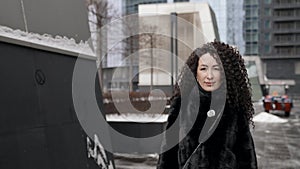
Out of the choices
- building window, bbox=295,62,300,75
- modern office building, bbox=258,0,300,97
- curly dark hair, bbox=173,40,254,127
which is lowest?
curly dark hair, bbox=173,40,254,127

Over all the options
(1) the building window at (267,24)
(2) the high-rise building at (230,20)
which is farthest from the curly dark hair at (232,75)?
(1) the building window at (267,24)

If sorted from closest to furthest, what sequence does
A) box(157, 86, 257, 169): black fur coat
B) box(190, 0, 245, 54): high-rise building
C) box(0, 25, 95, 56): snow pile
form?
box(157, 86, 257, 169): black fur coat → box(0, 25, 95, 56): snow pile → box(190, 0, 245, 54): high-rise building

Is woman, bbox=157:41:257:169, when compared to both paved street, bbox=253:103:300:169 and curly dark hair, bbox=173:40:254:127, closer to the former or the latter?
curly dark hair, bbox=173:40:254:127

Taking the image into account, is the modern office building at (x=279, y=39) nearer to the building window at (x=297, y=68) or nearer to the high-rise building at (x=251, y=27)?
the building window at (x=297, y=68)

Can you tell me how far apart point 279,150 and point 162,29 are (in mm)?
7319

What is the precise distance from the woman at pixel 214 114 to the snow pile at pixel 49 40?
5.86ft

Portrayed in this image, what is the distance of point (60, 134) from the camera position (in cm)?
356

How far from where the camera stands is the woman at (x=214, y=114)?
2.02 metres

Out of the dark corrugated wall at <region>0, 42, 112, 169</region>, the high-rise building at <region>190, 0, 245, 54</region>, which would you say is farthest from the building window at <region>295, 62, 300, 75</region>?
the dark corrugated wall at <region>0, 42, 112, 169</region>

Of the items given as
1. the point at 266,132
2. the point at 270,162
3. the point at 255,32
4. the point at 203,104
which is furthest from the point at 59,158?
the point at 255,32

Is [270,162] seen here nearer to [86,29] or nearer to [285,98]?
[86,29]

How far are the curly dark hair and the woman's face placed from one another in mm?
31

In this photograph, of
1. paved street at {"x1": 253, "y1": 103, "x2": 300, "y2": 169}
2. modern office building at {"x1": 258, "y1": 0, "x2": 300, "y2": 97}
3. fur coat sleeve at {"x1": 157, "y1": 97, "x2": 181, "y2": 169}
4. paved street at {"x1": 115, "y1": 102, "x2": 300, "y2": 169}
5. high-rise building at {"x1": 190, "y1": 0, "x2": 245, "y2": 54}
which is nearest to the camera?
fur coat sleeve at {"x1": 157, "y1": 97, "x2": 181, "y2": 169}

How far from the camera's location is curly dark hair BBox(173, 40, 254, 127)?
6.82ft
